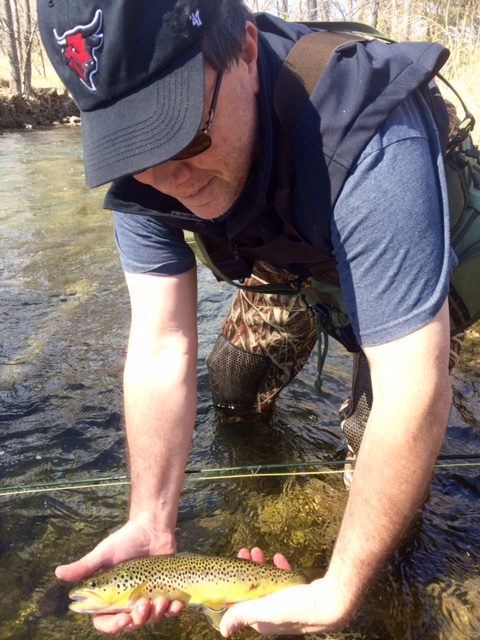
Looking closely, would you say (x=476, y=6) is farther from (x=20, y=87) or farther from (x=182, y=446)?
(x=20, y=87)

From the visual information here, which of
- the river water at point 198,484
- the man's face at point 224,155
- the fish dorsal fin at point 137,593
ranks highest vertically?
the man's face at point 224,155

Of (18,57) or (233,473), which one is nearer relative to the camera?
(233,473)

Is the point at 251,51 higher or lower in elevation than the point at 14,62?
higher

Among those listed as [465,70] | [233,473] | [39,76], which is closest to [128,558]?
[233,473]

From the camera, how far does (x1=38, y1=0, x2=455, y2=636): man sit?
1.74m

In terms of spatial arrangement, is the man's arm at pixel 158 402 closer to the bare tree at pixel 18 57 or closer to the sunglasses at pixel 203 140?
the sunglasses at pixel 203 140

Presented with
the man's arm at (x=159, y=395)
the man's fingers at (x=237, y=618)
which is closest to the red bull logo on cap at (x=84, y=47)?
the man's arm at (x=159, y=395)

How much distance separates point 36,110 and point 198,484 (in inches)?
842

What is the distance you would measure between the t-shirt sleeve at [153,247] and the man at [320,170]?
1.07 feet

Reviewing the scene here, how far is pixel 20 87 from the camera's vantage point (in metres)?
23.0

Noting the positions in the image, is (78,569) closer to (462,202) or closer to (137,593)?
(137,593)

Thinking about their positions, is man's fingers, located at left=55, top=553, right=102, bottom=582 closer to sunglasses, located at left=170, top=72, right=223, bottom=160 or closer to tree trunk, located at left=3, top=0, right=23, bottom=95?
sunglasses, located at left=170, top=72, right=223, bottom=160

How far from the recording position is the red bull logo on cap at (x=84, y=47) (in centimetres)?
172

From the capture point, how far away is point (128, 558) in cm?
249
